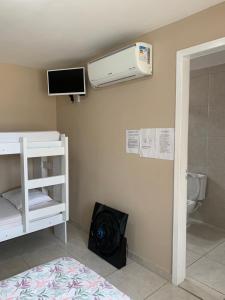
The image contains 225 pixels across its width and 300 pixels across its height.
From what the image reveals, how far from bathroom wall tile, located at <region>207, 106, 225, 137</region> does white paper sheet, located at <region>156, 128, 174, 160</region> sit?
134 cm

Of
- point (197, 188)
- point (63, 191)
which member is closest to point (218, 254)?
point (197, 188)

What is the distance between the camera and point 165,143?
81.4 inches

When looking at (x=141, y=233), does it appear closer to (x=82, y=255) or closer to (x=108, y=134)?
(x=82, y=255)

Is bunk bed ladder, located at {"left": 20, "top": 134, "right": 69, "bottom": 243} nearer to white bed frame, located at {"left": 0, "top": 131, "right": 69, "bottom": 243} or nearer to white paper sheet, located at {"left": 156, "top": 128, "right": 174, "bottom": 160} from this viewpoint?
white bed frame, located at {"left": 0, "top": 131, "right": 69, "bottom": 243}

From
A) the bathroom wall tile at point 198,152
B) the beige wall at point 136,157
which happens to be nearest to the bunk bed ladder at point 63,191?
the beige wall at point 136,157

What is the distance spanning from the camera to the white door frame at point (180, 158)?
1.92 m

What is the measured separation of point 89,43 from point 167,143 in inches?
50.5

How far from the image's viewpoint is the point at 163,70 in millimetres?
2045

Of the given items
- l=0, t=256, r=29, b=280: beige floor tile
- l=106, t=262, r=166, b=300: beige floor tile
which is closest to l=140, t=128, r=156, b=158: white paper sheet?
l=106, t=262, r=166, b=300: beige floor tile

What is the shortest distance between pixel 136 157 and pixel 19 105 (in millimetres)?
1866

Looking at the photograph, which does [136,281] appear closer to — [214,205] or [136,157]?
[136,157]

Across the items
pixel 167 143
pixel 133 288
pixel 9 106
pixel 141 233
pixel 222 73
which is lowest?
pixel 133 288

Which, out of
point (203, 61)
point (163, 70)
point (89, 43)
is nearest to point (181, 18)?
point (163, 70)

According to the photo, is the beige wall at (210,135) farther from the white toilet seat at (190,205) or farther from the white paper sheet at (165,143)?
the white paper sheet at (165,143)
